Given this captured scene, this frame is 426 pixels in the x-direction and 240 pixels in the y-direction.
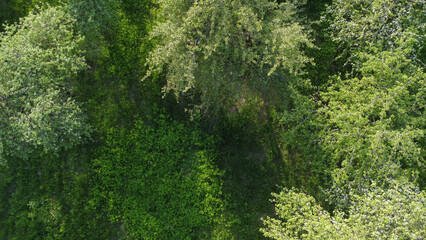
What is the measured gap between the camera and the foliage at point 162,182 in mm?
10930

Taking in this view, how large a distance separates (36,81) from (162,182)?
6238 millimetres

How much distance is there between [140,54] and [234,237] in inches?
369

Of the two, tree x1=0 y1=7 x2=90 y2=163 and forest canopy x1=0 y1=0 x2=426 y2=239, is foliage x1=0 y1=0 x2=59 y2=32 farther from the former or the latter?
tree x1=0 y1=7 x2=90 y2=163

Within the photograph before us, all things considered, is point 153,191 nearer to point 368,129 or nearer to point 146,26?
point 146,26

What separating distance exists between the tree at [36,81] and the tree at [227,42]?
373 centimetres

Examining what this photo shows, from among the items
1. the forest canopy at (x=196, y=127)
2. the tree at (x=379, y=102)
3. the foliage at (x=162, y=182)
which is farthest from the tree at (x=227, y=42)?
the foliage at (x=162, y=182)

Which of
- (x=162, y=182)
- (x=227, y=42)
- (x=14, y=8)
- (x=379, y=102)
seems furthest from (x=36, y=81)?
Result: (x=379, y=102)

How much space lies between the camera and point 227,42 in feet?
25.3

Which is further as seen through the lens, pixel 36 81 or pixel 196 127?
pixel 196 127

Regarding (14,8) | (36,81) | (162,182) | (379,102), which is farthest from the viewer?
(14,8)

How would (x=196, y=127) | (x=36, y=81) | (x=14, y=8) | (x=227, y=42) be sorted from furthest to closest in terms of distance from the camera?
(x=14, y=8), (x=196, y=127), (x=36, y=81), (x=227, y=42)

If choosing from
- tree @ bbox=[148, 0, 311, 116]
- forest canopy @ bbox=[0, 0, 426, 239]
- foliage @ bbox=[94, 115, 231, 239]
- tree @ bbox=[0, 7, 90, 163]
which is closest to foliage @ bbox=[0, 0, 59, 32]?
forest canopy @ bbox=[0, 0, 426, 239]

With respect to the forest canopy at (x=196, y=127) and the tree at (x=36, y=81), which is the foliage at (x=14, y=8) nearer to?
the forest canopy at (x=196, y=127)

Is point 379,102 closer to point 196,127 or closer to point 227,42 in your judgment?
point 227,42
